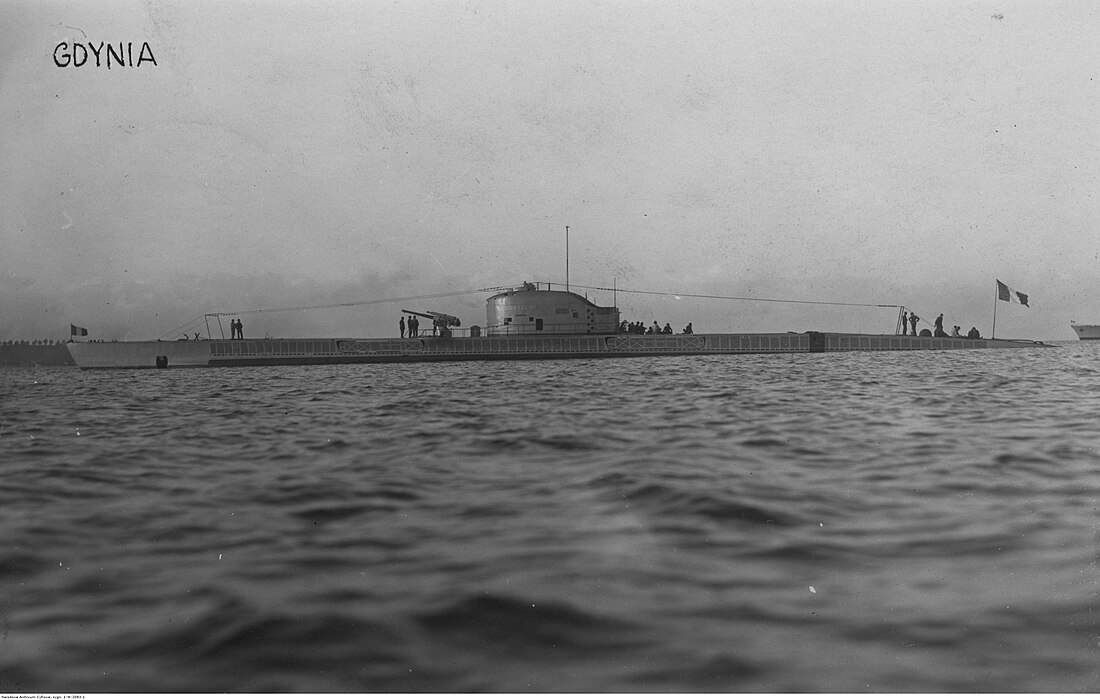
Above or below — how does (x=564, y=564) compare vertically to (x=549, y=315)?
below

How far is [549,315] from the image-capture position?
54938 millimetres

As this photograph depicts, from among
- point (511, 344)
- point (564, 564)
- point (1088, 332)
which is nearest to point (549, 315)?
point (511, 344)

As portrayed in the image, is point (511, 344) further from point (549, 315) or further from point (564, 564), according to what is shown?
point (564, 564)

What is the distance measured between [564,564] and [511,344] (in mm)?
48759

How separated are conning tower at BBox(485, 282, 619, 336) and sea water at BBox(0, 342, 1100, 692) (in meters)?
45.1

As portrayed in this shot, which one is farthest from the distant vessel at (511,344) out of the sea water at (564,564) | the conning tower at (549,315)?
the sea water at (564,564)

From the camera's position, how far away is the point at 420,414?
44.2 ft

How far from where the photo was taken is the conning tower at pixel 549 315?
54812 mm

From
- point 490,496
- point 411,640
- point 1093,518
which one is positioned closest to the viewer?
point 411,640

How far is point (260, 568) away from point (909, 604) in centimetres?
379

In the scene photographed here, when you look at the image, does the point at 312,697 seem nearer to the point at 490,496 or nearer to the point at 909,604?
the point at 909,604

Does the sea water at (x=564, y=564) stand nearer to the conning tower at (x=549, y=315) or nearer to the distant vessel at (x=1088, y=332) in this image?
the conning tower at (x=549, y=315)

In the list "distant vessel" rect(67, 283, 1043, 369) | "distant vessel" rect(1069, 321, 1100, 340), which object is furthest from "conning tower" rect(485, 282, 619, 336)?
"distant vessel" rect(1069, 321, 1100, 340)

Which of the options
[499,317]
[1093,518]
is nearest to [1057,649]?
[1093,518]
